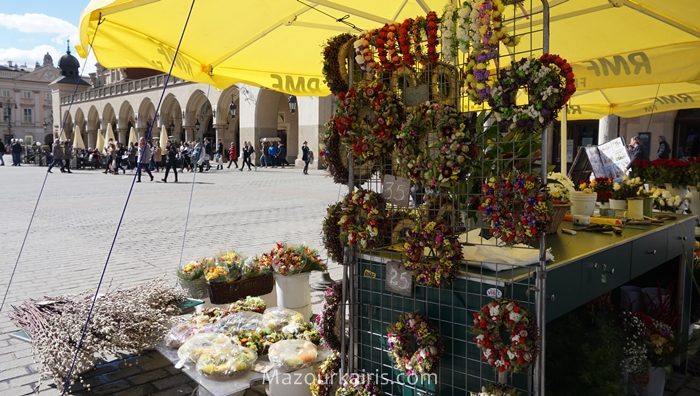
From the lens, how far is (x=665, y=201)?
5664 millimetres

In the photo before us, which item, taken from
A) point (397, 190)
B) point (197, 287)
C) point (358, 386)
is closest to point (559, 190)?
point (397, 190)

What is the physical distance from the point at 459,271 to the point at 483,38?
119 cm

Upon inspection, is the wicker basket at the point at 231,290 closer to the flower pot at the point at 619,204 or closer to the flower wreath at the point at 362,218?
the flower wreath at the point at 362,218

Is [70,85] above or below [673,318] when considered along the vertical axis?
above

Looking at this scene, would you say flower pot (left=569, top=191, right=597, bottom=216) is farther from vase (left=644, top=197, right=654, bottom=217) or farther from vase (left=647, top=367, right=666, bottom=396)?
vase (left=647, top=367, right=666, bottom=396)

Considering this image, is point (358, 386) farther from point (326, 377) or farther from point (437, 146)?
point (437, 146)

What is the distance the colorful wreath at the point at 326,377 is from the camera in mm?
3532

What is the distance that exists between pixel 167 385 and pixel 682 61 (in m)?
5.71

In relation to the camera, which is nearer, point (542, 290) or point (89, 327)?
point (542, 290)

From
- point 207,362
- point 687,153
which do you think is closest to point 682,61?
point 207,362

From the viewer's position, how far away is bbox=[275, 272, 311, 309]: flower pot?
5.27 metres

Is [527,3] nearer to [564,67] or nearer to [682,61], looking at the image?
[682,61]

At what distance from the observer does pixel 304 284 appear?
534 cm

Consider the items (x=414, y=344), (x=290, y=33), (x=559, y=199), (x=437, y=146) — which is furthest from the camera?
(x=290, y=33)
